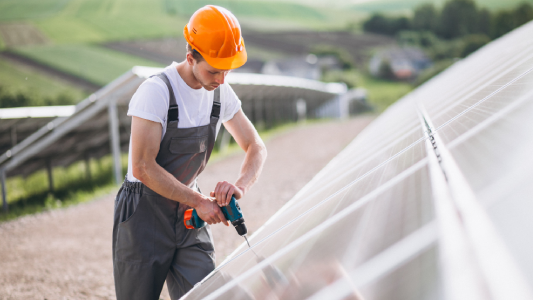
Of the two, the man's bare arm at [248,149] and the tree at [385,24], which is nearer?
the man's bare arm at [248,149]

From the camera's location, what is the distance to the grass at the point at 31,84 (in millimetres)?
34250

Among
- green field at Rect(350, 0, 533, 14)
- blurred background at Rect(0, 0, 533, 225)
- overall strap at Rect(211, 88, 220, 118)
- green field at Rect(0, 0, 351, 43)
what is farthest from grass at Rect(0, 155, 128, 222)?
green field at Rect(350, 0, 533, 14)

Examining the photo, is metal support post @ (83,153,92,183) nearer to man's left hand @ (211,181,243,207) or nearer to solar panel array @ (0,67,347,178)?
solar panel array @ (0,67,347,178)

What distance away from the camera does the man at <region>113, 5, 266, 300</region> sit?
2.08 metres

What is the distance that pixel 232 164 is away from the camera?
479 inches

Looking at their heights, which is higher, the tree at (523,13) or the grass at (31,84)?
the tree at (523,13)

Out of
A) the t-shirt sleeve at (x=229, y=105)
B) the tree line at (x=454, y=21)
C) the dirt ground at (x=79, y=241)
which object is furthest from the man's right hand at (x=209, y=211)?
the tree line at (x=454, y=21)

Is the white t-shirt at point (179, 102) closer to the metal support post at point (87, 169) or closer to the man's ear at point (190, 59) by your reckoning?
the man's ear at point (190, 59)

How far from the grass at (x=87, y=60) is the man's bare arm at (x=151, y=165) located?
39576 millimetres

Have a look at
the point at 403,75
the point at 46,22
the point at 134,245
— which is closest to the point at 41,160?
the point at 134,245

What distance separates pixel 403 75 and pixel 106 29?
4503cm

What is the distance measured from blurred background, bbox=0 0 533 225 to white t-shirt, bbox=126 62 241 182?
726 cm

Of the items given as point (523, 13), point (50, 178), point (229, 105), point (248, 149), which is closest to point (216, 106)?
point (229, 105)

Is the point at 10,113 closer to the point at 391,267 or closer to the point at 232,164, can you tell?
the point at 232,164
